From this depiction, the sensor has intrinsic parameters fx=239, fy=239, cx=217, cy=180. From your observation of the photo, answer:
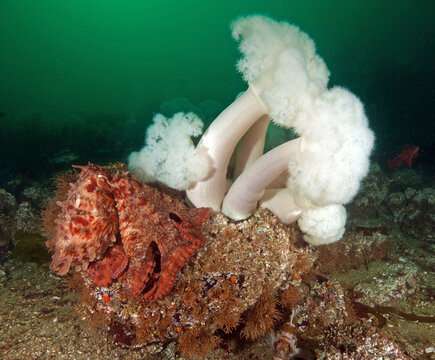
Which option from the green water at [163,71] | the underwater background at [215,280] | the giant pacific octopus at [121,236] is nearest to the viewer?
the giant pacific octopus at [121,236]

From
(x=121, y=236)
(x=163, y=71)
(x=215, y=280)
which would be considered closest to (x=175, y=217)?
(x=121, y=236)

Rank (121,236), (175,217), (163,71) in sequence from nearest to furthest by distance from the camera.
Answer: (121,236) → (175,217) → (163,71)

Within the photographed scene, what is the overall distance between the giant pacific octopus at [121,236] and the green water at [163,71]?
2.22 meters

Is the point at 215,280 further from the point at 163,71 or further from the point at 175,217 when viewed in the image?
the point at 163,71

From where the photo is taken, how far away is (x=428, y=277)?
12.5 ft

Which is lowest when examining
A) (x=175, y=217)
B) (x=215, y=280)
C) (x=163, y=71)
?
(x=215, y=280)

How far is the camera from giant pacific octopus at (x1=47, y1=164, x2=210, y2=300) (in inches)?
85.4

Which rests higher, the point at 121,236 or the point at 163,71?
the point at 163,71

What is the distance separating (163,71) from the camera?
69062mm

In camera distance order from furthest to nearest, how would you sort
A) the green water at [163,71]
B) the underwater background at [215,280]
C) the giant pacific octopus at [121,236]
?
the green water at [163,71] < the underwater background at [215,280] < the giant pacific octopus at [121,236]

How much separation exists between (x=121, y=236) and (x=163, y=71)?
247 feet

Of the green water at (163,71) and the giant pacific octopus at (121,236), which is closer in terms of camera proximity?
the giant pacific octopus at (121,236)

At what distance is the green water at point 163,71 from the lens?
39.1 ft

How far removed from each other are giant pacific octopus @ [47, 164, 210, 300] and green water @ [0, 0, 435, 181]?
87.6 inches
